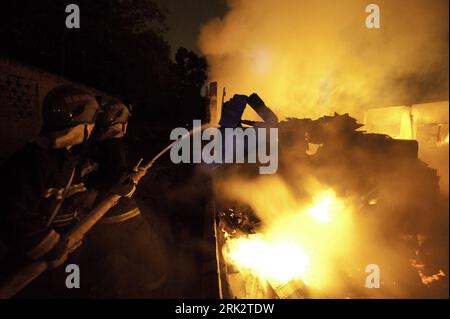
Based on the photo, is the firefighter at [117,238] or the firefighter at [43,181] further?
the firefighter at [117,238]

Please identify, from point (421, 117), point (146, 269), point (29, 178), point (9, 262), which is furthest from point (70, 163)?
point (421, 117)

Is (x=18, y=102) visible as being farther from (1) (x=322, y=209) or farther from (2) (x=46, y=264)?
(1) (x=322, y=209)

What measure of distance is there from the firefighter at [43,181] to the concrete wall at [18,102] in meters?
5.78

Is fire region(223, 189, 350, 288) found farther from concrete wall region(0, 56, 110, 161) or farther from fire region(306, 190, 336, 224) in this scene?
Result: concrete wall region(0, 56, 110, 161)

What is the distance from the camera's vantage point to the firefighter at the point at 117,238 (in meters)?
3.51

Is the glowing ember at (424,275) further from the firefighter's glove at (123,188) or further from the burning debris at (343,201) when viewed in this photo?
the firefighter's glove at (123,188)

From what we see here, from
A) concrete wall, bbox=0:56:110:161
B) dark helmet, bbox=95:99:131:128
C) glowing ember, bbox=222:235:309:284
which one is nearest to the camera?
dark helmet, bbox=95:99:131:128

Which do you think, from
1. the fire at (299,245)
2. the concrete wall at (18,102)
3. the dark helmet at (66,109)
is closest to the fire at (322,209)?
the fire at (299,245)

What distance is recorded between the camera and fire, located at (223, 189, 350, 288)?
5.12 m

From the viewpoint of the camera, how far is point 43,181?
2.59 metres

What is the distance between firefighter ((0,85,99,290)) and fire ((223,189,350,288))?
3095 millimetres

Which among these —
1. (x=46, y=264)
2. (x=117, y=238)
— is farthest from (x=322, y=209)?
(x=46, y=264)

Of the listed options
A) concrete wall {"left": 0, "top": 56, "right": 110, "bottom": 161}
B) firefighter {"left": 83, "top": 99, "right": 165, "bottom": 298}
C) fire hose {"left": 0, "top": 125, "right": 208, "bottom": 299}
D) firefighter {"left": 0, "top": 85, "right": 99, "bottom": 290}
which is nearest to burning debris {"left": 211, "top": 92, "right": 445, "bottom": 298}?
firefighter {"left": 83, "top": 99, "right": 165, "bottom": 298}
